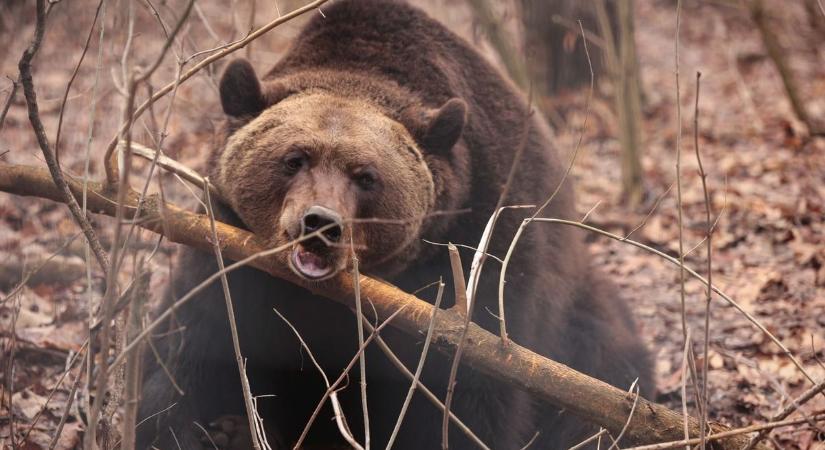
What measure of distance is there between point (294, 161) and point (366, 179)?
41 cm

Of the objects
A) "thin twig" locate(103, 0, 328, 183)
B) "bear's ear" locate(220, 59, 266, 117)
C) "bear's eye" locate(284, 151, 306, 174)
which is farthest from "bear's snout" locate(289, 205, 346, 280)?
"bear's ear" locate(220, 59, 266, 117)

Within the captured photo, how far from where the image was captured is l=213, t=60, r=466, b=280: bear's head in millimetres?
4711

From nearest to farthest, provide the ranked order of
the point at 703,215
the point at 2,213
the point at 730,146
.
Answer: the point at 2,213, the point at 703,215, the point at 730,146

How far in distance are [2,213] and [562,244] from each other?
554 cm

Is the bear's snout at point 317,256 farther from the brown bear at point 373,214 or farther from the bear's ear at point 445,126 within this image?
the bear's ear at point 445,126

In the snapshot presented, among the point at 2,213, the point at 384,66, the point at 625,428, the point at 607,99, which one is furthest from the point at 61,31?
the point at 625,428

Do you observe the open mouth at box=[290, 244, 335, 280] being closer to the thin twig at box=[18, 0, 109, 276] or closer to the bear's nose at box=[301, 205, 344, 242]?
the bear's nose at box=[301, 205, 344, 242]

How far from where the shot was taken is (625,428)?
3750 mm

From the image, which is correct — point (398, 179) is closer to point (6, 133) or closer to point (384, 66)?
point (384, 66)

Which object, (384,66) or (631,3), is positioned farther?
(631,3)

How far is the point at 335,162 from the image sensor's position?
476cm


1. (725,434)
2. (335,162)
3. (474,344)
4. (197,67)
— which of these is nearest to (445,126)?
(335,162)

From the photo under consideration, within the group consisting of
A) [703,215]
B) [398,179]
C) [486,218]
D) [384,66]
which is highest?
[384,66]

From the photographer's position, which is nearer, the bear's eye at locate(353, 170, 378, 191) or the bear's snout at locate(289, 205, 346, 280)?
the bear's snout at locate(289, 205, 346, 280)
